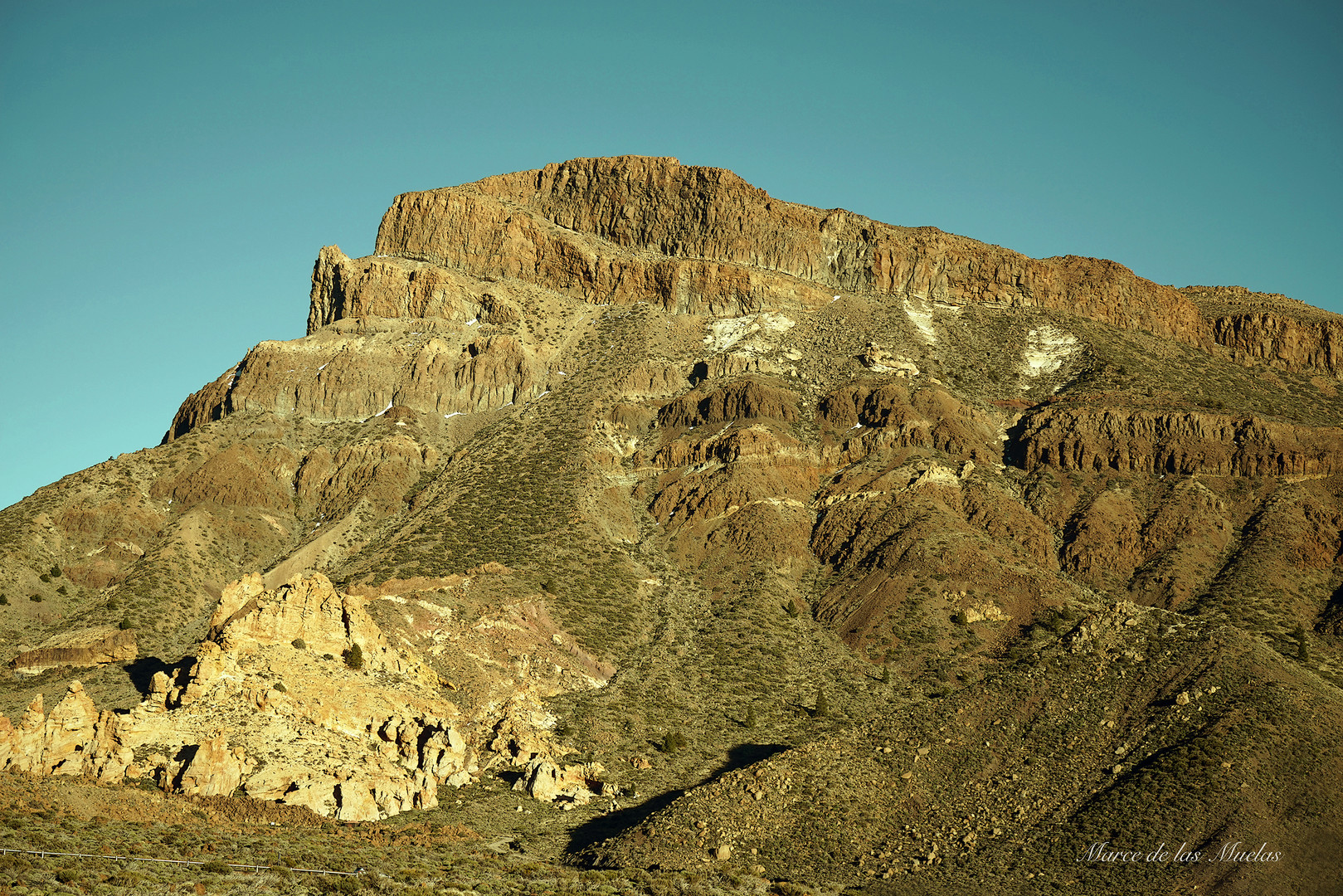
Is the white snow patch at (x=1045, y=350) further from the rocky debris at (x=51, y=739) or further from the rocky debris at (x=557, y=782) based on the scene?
the rocky debris at (x=51, y=739)

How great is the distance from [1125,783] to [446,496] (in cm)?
6260

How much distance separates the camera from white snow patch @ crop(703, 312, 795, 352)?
429ft

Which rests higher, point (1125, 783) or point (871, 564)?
point (871, 564)

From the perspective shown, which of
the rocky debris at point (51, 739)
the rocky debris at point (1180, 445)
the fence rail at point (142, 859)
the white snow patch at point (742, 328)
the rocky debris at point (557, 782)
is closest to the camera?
the fence rail at point (142, 859)

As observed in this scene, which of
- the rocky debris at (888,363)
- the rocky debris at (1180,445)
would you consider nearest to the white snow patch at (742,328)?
the rocky debris at (888,363)

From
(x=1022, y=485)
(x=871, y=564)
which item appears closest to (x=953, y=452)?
(x=1022, y=485)

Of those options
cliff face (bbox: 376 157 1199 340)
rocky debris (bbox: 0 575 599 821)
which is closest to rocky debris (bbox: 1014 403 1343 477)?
cliff face (bbox: 376 157 1199 340)

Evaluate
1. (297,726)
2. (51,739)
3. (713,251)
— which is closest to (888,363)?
(713,251)

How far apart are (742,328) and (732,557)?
39248mm

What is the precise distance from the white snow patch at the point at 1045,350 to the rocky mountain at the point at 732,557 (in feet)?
2.04

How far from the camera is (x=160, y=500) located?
10725 cm

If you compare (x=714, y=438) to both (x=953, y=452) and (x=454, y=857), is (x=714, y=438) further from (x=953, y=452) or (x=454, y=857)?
(x=454, y=857)

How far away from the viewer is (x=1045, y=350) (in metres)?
132

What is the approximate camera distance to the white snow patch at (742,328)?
130875mm
